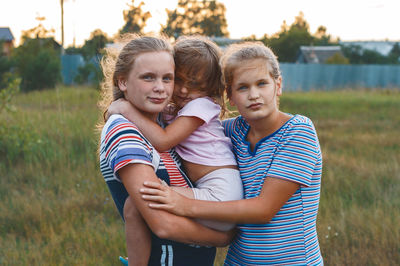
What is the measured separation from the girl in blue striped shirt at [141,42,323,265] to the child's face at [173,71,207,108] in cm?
23

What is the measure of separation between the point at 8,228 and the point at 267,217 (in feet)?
11.0

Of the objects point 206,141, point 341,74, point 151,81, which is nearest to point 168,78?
point 151,81

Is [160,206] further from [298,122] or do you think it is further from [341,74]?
[341,74]

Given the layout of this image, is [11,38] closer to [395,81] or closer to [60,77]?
[60,77]

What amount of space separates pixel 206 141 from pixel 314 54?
148 feet

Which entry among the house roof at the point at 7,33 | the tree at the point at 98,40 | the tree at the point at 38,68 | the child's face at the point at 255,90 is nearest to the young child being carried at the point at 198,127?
the child's face at the point at 255,90

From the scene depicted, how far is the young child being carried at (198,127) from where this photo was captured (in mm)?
2154

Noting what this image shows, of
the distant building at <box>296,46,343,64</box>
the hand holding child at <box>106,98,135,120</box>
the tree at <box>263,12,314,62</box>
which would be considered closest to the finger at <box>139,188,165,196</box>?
the hand holding child at <box>106,98,135,120</box>

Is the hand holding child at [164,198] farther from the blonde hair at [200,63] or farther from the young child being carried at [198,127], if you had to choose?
the blonde hair at [200,63]

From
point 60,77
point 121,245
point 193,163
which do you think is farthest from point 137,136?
point 60,77

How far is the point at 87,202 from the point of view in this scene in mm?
4973

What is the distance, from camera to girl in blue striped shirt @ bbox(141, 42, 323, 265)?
201 centimetres

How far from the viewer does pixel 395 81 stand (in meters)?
31.7

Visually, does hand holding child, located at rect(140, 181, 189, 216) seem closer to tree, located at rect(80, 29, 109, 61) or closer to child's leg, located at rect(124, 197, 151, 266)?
child's leg, located at rect(124, 197, 151, 266)
